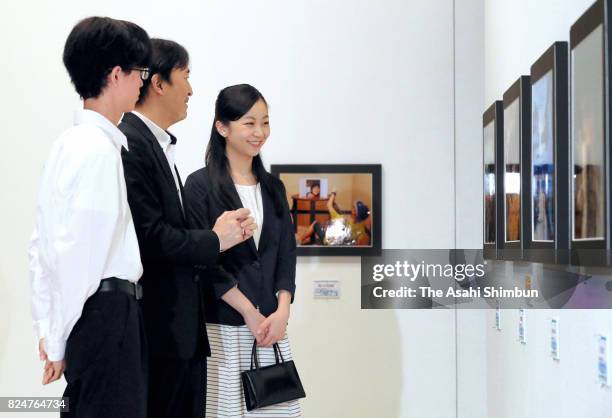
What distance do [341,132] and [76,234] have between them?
10.2 feet

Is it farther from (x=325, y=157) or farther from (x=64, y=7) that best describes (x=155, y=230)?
(x=64, y=7)

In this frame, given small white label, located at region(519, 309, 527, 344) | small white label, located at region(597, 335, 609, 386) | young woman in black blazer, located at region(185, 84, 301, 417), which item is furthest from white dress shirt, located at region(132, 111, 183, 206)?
small white label, located at region(519, 309, 527, 344)

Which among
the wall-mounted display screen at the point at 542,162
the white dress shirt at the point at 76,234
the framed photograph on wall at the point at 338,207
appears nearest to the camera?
the white dress shirt at the point at 76,234

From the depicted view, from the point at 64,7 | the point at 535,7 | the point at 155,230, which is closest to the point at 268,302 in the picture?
the point at 155,230

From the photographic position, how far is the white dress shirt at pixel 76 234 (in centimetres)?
251

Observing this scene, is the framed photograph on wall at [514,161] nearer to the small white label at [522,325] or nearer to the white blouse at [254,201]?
the small white label at [522,325]

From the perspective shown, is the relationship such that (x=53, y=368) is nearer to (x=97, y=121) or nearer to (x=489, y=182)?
(x=97, y=121)

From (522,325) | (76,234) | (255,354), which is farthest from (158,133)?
(522,325)

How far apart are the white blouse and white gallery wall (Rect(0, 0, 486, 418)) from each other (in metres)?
1.59

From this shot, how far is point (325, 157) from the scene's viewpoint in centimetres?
545

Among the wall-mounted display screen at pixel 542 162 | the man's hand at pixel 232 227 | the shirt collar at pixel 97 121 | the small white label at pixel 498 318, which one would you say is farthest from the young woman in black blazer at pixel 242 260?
the small white label at pixel 498 318

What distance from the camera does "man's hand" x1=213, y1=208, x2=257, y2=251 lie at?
320 centimetres

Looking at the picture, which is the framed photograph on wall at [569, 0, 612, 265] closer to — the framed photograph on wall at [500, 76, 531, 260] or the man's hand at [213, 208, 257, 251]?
the framed photograph on wall at [500, 76, 531, 260]

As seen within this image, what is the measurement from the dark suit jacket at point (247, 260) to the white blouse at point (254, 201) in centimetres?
2
